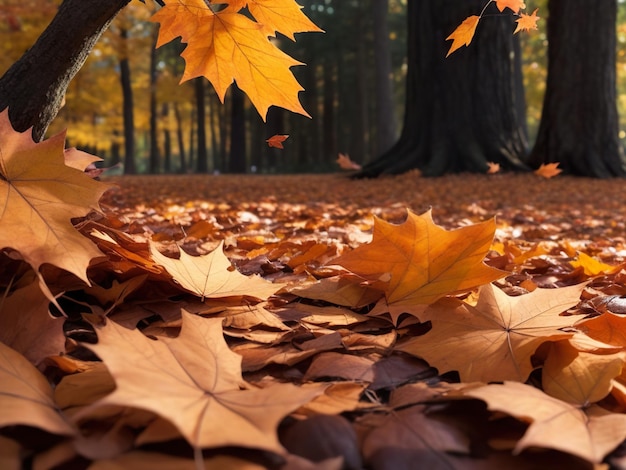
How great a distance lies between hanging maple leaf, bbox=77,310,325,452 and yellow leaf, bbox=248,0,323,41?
81 centimetres

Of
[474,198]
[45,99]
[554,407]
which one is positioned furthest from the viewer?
[474,198]

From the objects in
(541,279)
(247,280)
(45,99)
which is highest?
(45,99)

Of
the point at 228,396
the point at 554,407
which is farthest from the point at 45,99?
the point at 554,407

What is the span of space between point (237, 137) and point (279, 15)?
683 inches

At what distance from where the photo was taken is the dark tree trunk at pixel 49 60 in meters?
1.55

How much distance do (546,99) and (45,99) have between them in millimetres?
8230

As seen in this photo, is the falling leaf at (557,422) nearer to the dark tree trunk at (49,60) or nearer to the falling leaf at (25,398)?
the falling leaf at (25,398)

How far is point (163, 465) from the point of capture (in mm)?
642

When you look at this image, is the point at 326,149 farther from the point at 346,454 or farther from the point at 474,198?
the point at 346,454

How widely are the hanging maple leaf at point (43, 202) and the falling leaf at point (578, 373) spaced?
758 mm

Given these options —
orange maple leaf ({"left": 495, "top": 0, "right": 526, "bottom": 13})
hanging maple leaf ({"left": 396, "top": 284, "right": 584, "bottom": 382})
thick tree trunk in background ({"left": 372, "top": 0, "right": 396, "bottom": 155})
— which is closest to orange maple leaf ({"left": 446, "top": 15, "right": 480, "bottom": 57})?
orange maple leaf ({"left": 495, "top": 0, "right": 526, "bottom": 13})

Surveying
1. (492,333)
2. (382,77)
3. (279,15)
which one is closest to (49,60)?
(279,15)

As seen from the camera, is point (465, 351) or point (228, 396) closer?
point (228, 396)

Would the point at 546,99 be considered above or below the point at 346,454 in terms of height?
above
